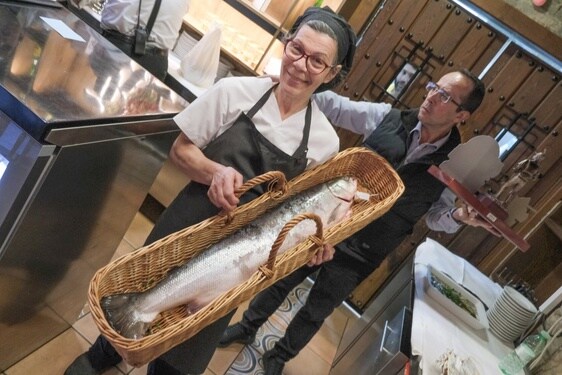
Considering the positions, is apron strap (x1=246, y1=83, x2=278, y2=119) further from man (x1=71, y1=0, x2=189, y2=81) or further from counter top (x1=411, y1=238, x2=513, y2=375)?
man (x1=71, y1=0, x2=189, y2=81)

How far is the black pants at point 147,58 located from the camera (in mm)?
2758

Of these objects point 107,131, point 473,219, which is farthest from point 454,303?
point 107,131

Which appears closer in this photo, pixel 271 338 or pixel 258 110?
pixel 258 110

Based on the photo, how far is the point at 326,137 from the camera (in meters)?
1.65

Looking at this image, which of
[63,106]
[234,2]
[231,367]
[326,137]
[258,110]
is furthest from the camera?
[234,2]

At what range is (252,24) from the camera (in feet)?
12.9

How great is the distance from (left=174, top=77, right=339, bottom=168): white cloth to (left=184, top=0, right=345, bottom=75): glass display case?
211cm

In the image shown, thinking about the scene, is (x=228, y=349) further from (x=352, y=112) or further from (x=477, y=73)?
(x=477, y=73)

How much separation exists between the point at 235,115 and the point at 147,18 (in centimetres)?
162

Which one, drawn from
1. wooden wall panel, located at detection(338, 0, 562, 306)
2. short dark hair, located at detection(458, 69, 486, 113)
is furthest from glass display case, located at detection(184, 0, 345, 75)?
short dark hair, located at detection(458, 69, 486, 113)

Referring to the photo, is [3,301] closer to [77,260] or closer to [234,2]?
[77,260]

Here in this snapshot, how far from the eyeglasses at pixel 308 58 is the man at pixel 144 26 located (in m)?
1.65

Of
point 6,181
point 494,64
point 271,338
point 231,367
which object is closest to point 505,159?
point 494,64

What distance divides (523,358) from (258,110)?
1727 millimetres
